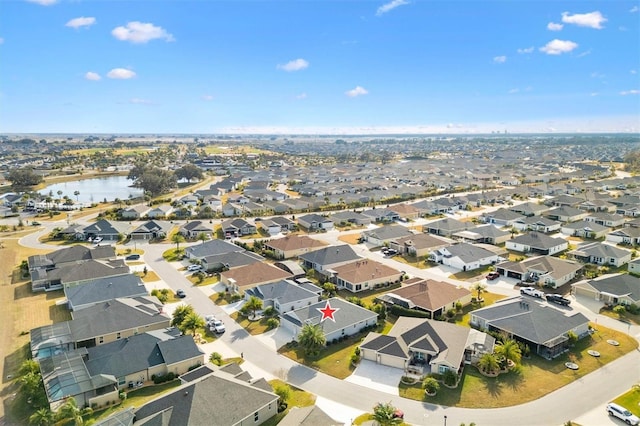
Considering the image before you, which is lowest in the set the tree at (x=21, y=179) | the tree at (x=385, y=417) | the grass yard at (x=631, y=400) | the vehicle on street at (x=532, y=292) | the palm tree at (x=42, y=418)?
the grass yard at (x=631, y=400)

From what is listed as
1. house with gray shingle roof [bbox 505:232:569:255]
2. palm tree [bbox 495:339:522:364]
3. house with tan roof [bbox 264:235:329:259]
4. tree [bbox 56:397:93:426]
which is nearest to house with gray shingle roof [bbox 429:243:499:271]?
house with gray shingle roof [bbox 505:232:569:255]

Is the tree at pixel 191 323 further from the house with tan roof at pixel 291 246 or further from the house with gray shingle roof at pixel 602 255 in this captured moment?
the house with gray shingle roof at pixel 602 255

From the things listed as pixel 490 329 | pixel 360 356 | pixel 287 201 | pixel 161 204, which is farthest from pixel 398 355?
pixel 161 204

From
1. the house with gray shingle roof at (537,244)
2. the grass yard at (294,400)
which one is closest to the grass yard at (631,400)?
the grass yard at (294,400)

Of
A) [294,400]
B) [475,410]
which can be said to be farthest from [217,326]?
[475,410]

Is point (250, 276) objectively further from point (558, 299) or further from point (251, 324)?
point (558, 299)

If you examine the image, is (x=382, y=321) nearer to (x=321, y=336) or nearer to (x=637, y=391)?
(x=321, y=336)
